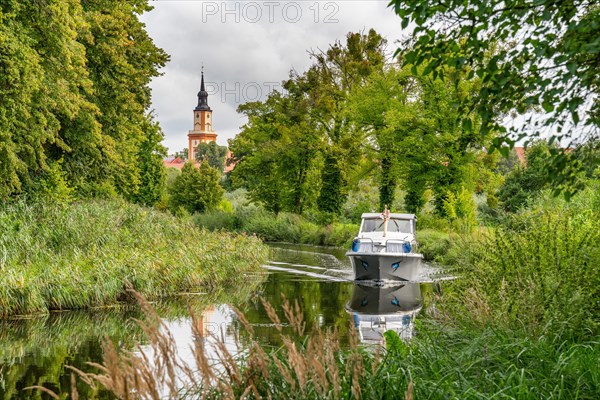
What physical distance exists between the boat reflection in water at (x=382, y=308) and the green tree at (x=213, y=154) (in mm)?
100181

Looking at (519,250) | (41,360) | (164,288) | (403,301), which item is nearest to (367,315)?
(403,301)

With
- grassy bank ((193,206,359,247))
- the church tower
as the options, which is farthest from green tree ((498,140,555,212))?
the church tower

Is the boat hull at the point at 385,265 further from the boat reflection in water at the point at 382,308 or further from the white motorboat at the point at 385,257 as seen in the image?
the boat reflection in water at the point at 382,308

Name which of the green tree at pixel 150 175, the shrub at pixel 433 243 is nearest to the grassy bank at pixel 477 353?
the shrub at pixel 433 243

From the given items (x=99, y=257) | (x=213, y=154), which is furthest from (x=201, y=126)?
(x=99, y=257)

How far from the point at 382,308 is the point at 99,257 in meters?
6.80

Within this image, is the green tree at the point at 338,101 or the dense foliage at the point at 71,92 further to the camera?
the green tree at the point at 338,101

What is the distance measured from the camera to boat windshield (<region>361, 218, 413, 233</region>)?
26.0 m

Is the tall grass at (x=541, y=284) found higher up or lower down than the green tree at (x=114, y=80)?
lower down

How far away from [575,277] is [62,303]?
10.4 metres

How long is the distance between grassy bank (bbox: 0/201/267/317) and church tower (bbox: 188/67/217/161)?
145 m

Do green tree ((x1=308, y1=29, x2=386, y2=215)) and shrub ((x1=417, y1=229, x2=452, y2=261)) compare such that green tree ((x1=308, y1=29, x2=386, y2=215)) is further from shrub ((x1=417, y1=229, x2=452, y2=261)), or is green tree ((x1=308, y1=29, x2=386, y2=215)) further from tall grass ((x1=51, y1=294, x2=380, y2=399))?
tall grass ((x1=51, y1=294, x2=380, y2=399))

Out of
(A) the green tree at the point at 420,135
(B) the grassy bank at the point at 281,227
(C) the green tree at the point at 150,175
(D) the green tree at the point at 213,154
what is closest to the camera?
(A) the green tree at the point at 420,135

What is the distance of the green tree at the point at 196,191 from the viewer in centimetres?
6156
